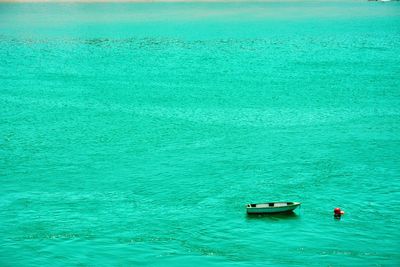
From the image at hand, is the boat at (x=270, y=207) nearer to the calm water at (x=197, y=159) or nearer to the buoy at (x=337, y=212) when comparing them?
the calm water at (x=197, y=159)

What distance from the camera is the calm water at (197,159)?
5853cm

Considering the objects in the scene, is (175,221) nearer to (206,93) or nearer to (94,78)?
(206,93)

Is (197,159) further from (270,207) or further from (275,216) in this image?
(270,207)

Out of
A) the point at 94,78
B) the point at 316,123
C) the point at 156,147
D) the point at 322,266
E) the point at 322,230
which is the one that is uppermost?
the point at 94,78

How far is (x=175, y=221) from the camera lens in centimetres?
6231

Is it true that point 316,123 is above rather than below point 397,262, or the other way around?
above

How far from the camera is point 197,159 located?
255ft

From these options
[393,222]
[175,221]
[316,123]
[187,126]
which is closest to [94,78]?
[187,126]

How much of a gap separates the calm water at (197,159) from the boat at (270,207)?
99cm

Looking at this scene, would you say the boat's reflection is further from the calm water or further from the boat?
the boat

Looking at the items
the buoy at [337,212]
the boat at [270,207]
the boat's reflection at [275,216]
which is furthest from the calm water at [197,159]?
the boat at [270,207]

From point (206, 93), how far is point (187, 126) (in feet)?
67.2

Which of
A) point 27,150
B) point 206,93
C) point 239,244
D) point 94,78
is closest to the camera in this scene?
point 239,244

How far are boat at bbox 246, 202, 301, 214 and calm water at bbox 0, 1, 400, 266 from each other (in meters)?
0.99
